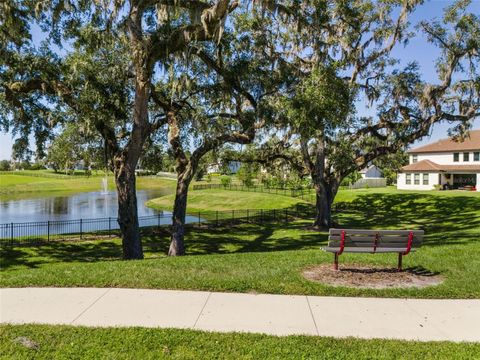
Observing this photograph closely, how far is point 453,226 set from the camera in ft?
74.5

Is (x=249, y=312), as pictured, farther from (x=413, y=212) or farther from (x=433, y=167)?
(x=433, y=167)

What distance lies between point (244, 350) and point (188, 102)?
13.9m

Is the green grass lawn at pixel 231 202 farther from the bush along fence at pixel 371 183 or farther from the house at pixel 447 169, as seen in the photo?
the bush along fence at pixel 371 183

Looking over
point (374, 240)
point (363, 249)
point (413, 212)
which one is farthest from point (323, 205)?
point (363, 249)

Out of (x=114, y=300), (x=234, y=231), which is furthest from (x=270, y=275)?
(x=234, y=231)

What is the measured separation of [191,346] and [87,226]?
27.8m

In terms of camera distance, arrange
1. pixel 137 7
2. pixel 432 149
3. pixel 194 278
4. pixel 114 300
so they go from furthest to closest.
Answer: pixel 432 149 → pixel 137 7 → pixel 194 278 → pixel 114 300

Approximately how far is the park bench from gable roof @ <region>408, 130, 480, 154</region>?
143 ft

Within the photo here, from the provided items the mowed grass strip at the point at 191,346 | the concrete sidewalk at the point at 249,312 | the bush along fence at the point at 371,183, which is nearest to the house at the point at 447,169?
the bush along fence at the point at 371,183

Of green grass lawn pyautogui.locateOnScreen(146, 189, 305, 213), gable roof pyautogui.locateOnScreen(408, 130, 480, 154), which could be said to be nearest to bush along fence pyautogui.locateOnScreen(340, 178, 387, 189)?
gable roof pyautogui.locateOnScreen(408, 130, 480, 154)

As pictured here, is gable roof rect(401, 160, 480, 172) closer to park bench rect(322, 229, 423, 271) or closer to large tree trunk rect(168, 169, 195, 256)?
large tree trunk rect(168, 169, 195, 256)

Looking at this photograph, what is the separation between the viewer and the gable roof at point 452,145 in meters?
47.4

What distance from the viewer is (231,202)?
4659 cm

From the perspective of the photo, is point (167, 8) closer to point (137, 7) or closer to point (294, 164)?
point (137, 7)
